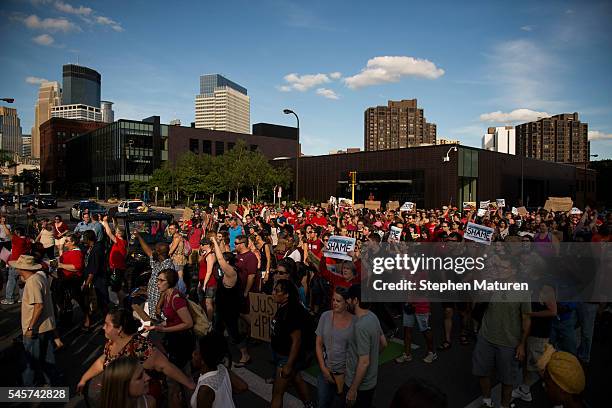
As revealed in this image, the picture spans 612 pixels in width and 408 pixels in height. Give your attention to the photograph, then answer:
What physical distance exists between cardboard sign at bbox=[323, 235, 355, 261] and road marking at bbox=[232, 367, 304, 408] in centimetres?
280

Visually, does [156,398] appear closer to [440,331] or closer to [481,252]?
[440,331]

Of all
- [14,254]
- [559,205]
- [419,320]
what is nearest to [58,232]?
[14,254]

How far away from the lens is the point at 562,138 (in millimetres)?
133125

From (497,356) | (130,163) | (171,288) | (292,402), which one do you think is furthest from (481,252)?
(130,163)

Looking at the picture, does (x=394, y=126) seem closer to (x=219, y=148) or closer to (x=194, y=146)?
(x=219, y=148)

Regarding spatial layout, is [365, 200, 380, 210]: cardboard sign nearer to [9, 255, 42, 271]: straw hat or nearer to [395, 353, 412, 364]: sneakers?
[395, 353, 412, 364]: sneakers

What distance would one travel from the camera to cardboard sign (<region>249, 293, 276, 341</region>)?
238 inches

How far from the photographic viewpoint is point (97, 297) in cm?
816

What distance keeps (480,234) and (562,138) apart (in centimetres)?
14940

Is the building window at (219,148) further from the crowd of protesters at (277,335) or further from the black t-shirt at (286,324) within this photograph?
the black t-shirt at (286,324)

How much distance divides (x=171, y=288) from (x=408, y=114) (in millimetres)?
197754

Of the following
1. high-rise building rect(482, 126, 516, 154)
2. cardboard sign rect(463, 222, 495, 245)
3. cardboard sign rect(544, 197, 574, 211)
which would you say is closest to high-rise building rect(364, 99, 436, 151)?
high-rise building rect(482, 126, 516, 154)

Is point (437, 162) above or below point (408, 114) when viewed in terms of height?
below

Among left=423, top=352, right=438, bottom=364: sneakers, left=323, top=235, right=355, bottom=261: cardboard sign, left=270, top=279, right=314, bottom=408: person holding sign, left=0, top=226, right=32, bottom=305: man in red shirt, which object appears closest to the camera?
left=270, top=279, right=314, bottom=408: person holding sign
